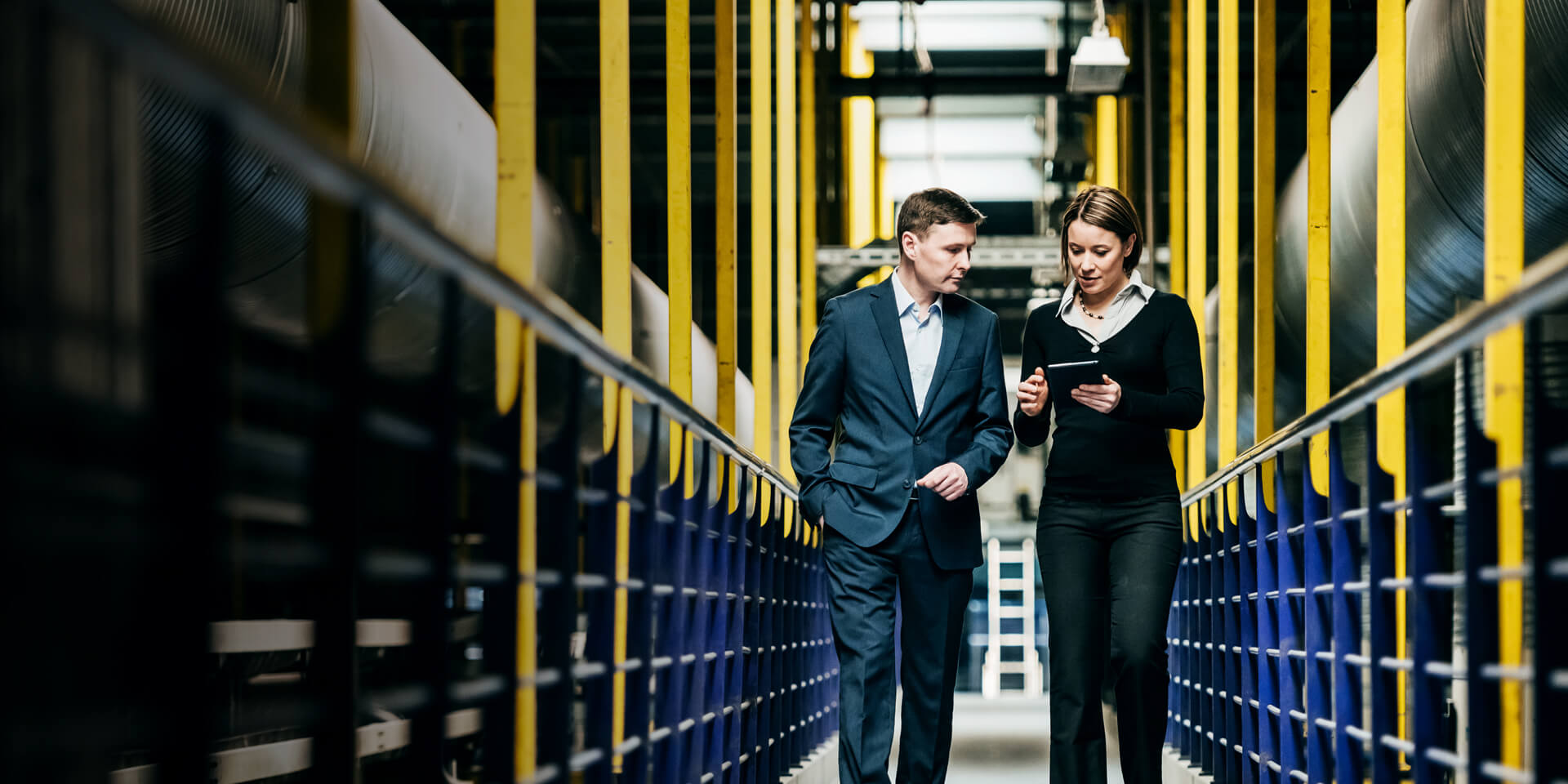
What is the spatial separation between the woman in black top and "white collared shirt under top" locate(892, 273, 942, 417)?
0.75 feet

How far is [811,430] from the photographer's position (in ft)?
11.4

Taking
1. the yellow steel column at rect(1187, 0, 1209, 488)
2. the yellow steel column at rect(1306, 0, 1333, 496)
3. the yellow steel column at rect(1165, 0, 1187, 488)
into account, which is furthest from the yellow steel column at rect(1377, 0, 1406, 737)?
the yellow steel column at rect(1165, 0, 1187, 488)

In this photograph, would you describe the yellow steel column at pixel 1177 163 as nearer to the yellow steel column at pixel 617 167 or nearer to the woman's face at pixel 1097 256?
the yellow steel column at pixel 617 167

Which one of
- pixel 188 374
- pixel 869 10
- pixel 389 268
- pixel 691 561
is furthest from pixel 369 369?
pixel 869 10

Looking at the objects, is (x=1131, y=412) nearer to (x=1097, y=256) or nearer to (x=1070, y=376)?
(x=1070, y=376)

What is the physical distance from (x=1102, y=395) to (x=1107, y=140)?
8107 millimetres

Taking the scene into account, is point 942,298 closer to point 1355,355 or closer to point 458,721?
point 458,721

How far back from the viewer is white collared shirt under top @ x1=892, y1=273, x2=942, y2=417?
3.47m

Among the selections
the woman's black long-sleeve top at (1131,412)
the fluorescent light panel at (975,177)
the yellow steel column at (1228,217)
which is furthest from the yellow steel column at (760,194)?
the fluorescent light panel at (975,177)

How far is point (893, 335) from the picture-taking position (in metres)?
3.46

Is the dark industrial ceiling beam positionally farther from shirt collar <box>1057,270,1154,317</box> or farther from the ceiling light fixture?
shirt collar <box>1057,270,1154,317</box>

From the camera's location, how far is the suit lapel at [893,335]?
3.43 metres

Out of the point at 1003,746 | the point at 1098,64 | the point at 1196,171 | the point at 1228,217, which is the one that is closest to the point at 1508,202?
the point at 1228,217

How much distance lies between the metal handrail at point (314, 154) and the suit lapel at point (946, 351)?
1255mm
